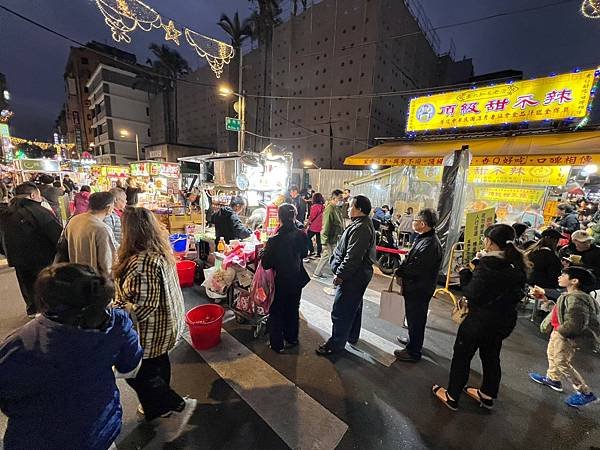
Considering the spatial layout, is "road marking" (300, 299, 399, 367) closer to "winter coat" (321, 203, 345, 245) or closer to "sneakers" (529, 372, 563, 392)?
"sneakers" (529, 372, 563, 392)

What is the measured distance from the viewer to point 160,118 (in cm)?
3684

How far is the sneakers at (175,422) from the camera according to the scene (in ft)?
7.48

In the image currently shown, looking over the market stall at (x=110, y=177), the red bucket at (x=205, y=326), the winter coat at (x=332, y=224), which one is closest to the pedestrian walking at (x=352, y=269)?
the red bucket at (x=205, y=326)

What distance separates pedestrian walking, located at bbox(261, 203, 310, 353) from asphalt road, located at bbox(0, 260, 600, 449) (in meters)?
0.43

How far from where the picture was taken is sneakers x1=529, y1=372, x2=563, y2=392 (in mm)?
3000

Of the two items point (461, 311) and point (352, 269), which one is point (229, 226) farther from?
point (461, 311)

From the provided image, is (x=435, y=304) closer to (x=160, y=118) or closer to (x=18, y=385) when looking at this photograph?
(x=18, y=385)

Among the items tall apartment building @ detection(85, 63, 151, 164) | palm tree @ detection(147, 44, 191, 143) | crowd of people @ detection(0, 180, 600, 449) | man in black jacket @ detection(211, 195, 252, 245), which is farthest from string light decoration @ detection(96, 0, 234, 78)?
tall apartment building @ detection(85, 63, 151, 164)

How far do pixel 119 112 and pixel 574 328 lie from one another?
47019 millimetres

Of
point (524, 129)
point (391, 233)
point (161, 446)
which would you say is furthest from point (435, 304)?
point (524, 129)

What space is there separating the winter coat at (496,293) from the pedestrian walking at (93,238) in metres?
3.82

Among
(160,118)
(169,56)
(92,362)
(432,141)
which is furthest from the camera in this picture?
(160,118)

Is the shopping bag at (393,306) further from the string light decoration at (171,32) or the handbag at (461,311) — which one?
the string light decoration at (171,32)

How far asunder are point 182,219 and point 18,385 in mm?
8572
